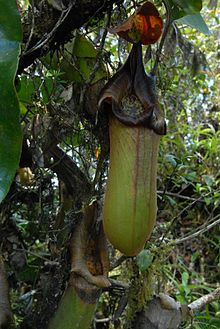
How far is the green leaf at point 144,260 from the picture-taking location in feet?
4.09

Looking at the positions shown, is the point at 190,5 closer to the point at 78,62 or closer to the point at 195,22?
the point at 195,22

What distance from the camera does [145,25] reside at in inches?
38.4

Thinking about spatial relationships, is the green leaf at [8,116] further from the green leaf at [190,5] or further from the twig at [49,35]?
the green leaf at [190,5]

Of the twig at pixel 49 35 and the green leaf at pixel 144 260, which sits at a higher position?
the twig at pixel 49 35

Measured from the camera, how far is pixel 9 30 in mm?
648

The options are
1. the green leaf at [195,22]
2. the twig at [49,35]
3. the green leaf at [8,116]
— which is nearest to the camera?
the green leaf at [8,116]

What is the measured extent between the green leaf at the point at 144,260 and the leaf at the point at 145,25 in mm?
558

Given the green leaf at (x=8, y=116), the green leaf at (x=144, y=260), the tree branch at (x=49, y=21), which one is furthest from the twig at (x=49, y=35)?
the green leaf at (x=144, y=260)

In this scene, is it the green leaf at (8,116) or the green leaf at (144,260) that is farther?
the green leaf at (144,260)

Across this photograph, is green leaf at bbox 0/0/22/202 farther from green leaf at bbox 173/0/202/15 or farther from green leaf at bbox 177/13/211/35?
green leaf at bbox 177/13/211/35

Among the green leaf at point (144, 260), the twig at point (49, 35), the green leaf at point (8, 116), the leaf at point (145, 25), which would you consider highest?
the leaf at point (145, 25)

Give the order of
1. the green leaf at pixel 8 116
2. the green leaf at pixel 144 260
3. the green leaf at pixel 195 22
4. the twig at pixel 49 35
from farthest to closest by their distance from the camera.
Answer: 1. the green leaf at pixel 144 260
2. the green leaf at pixel 195 22
3. the twig at pixel 49 35
4. the green leaf at pixel 8 116

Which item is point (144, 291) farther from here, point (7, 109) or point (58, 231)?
point (7, 109)

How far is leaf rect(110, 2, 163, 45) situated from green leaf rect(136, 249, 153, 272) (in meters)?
0.56
